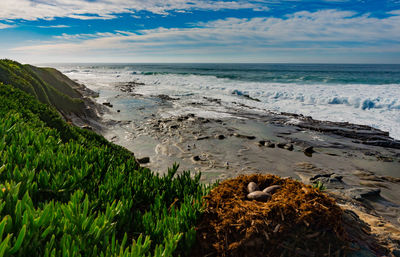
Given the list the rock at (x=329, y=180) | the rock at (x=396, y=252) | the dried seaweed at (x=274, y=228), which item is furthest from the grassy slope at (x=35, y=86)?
the rock at (x=396, y=252)

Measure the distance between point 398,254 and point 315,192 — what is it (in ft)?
4.06

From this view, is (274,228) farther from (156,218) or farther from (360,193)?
(360,193)

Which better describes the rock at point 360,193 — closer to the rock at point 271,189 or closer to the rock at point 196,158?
the rock at point 271,189

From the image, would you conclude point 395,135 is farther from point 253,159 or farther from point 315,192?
point 315,192

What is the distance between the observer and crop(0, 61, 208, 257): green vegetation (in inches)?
61.1

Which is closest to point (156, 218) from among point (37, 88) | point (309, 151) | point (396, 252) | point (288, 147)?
point (396, 252)

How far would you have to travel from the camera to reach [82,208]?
2176mm

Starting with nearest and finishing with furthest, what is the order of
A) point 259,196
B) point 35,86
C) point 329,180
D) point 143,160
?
1. point 259,196
2. point 329,180
3. point 143,160
4. point 35,86

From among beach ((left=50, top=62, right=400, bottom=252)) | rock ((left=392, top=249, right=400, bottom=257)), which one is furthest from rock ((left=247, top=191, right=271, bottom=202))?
beach ((left=50, top=62, right=400, bottom=252))

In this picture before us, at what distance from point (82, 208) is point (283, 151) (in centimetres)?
880

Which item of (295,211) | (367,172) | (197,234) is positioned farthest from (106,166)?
(367,172)

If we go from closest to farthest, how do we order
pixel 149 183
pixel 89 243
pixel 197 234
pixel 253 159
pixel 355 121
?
pixel 89 243 < pixel 197 234 < pixel 149 183 < pixel 253 159 < pixel 355 121

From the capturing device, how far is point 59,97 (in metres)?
13.5

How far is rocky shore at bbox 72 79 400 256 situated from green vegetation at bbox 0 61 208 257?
259cm
